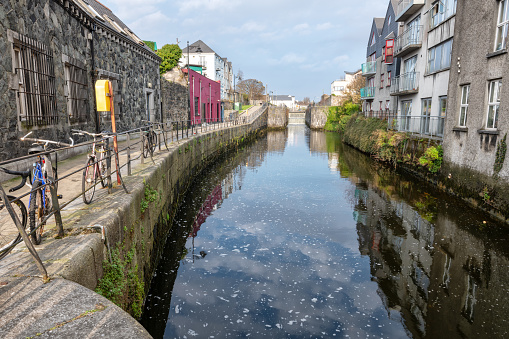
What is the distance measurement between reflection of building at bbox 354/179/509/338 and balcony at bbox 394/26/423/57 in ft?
38.7

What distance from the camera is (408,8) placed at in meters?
19.1

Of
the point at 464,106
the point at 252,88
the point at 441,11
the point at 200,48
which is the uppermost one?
the point at 200,48

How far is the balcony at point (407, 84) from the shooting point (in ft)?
62.7

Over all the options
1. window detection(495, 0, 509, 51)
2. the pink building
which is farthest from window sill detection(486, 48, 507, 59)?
the pink building

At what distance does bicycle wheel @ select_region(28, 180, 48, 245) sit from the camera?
3.63 m

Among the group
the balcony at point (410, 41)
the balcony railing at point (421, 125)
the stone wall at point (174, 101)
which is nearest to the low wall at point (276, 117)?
the stone wall at point (174, 101)

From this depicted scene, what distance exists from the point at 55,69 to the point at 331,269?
8.76 m

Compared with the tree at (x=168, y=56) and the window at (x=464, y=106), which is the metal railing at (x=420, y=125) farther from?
the tree at (x=168, y=56)

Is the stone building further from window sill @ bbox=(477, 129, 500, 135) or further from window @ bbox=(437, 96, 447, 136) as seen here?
window @ bbox=(437, 96, 447, 136)

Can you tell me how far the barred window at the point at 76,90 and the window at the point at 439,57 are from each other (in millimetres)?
15025

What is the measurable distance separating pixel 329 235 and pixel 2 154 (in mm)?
7532

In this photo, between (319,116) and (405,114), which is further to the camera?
(319,116)

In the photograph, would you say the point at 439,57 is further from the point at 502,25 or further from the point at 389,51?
the point at 389,51

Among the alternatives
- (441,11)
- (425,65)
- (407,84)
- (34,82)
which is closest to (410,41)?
(425,65)
